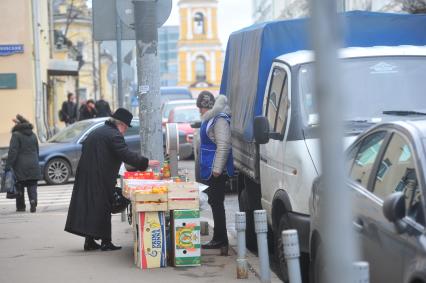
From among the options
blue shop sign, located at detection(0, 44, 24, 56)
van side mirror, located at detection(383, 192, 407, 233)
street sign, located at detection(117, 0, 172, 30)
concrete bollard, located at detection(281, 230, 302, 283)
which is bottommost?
concrete bollard, located at detection(281, 230, 302, 283)

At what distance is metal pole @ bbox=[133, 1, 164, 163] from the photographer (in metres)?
9.89

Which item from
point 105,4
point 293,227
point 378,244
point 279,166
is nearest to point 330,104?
point 378,244

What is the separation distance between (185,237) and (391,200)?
149 inches

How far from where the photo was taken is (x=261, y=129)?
831 centimetres

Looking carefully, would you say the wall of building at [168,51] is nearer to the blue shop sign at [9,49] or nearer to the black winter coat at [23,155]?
the blue shop sign at [9,49]

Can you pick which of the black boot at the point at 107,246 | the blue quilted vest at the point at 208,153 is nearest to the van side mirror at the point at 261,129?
the blue quilted vest at the point at 208,153

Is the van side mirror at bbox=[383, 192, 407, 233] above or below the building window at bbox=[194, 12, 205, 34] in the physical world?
below

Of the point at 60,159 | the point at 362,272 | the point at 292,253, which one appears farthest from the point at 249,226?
the point at 60,159

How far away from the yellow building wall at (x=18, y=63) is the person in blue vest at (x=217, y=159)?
67.7 ft

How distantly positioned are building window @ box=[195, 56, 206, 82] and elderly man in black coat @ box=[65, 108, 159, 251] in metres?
98.6

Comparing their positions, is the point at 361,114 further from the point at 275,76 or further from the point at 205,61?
the point at 205,61

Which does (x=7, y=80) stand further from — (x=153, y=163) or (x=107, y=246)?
(x=153, y=163)

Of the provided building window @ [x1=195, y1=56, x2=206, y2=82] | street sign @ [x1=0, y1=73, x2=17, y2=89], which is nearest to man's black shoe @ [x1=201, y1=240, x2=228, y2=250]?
street sign @ [x1=0, y1=73, x2=17, y2=89]

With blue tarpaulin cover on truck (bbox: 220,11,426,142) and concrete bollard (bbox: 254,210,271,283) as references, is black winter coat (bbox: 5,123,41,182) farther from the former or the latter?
concrete bollard (bbox: 254,210,271,283)
